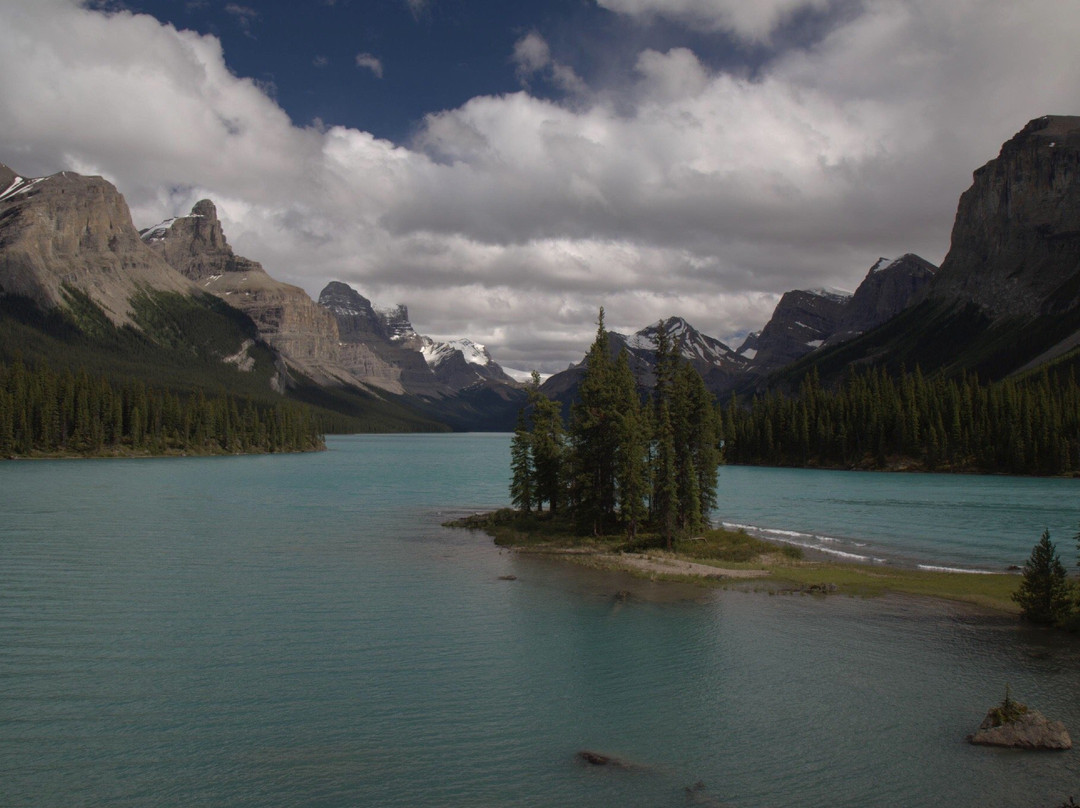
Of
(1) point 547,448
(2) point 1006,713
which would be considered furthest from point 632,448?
(2) point 1006,713

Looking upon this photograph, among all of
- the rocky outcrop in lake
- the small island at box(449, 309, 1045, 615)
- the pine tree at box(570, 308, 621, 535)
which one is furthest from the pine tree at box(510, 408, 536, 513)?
the rocky outcrop in lake

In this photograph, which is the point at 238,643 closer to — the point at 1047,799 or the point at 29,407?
the point at 1047,799

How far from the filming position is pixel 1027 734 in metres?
20.0

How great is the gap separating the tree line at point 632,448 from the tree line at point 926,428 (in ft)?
332

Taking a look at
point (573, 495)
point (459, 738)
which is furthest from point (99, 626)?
point (573, 495)

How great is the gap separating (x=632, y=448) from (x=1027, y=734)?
121ft

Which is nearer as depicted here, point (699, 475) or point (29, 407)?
point (699, 475)

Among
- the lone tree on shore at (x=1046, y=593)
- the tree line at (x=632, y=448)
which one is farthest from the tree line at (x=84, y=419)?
the lone tree on shore at (x=1046, y=593)

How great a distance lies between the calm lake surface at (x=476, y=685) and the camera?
18453 millimetres

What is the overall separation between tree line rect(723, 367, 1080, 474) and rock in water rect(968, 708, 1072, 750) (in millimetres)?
134899

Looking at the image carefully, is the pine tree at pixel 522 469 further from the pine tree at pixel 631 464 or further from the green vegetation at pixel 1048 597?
the green vegetation at pixel 1048 597

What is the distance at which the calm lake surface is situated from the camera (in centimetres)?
1845

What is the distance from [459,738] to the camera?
2119 cm

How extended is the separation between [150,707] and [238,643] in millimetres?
7007
